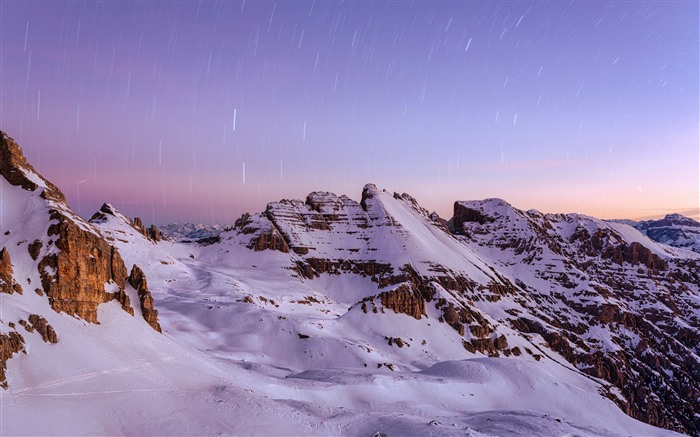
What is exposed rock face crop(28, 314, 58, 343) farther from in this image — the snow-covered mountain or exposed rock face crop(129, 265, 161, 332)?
exposed rock face crop(129, 265, 161, 332)

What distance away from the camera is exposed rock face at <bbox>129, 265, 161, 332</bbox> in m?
64.4

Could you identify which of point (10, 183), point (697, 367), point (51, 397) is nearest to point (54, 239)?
point (10, 183)

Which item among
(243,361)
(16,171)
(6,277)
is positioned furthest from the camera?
(243,361)

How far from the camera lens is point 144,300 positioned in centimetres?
6525

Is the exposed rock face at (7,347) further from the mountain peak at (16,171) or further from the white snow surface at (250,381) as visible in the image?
the mountain peak at (16,171)

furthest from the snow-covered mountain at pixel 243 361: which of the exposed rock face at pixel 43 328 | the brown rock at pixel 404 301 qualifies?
the brown rock at pixel 404 301

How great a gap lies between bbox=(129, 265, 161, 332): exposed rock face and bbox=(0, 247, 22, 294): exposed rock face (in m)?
17.1

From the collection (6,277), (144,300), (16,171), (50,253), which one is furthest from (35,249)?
(16,171)

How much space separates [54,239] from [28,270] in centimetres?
488

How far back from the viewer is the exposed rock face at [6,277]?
47544 mm

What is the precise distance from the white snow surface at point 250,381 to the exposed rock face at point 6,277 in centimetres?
108

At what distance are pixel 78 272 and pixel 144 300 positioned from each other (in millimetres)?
11025

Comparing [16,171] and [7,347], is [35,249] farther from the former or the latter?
[7,347]

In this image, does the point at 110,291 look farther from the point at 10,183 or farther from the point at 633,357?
the point at 633,357
